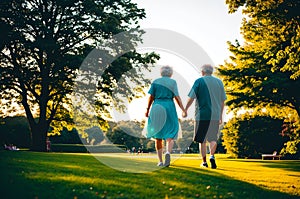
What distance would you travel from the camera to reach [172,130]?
7527 mm

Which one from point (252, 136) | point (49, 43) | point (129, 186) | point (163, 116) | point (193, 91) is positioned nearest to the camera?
point (129, 186)

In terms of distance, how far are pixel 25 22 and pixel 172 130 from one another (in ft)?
48.9

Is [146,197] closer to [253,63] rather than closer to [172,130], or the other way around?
[172,130]

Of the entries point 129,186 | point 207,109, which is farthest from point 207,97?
point 129,186

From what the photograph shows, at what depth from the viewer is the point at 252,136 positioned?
3434 cm

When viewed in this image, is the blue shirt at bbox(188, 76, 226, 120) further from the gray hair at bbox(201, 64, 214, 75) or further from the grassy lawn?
the grassy lawn

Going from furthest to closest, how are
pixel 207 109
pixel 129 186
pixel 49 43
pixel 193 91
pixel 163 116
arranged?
pixel 49 43, pixel 193 91, pixel 207 109, pixel 163 116, pixel 129 186

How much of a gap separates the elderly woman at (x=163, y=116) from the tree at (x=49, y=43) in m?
12.0

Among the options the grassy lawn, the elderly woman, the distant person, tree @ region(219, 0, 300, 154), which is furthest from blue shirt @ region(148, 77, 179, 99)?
tree @ region(219, 0, 300, 154)

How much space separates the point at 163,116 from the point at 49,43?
13.0 m

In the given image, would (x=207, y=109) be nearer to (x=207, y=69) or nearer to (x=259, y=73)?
(x=207, y=69)

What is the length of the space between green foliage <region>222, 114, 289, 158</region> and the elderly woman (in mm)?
27732

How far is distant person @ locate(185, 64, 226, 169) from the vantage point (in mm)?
7645

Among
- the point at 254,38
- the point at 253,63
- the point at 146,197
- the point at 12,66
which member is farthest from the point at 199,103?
the point at 12,66
